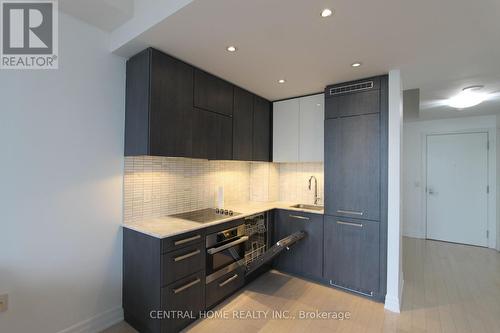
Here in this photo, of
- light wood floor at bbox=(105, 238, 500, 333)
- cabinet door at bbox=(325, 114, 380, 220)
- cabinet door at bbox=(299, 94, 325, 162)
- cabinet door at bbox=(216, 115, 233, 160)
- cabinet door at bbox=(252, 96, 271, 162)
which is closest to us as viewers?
light wood floor at bbox=(105, 238, 500, 333)

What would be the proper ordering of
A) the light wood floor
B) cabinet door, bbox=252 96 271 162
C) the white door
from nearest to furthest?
the light wood floor < cabinet door, bbox=252 96 271 162 < the white door

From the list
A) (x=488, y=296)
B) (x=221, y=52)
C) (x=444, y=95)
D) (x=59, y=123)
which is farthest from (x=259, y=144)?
(x=488, y=296)

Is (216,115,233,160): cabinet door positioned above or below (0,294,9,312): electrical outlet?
above

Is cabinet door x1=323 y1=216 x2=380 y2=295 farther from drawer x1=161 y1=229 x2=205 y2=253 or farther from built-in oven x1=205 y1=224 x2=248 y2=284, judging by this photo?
drawer x1=161 y1=229 x2=205 y2=253

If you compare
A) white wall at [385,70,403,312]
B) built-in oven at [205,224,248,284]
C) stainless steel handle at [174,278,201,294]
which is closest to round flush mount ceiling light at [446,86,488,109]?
white wall at [385,70,403,312]

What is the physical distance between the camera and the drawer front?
1786mm

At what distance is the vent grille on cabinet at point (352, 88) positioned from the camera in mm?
2439

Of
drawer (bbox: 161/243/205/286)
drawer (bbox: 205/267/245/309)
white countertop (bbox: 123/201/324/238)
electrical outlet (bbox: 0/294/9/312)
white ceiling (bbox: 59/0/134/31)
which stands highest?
white ceiling (bbox: 59/0/134/31)

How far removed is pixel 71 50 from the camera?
71.4 inches

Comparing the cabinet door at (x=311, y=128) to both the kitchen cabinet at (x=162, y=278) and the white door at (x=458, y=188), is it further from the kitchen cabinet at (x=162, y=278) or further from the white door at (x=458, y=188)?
the white door at (x=458, y=188)

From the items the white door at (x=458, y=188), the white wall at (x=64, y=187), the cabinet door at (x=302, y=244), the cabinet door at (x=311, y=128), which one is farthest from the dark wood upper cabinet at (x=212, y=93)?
the white door at (x=458, y=188)

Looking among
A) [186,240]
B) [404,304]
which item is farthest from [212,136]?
[404,304]

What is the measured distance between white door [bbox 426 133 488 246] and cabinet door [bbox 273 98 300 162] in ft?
10.5

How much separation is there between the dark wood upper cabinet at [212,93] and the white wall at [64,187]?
658 millimetres
